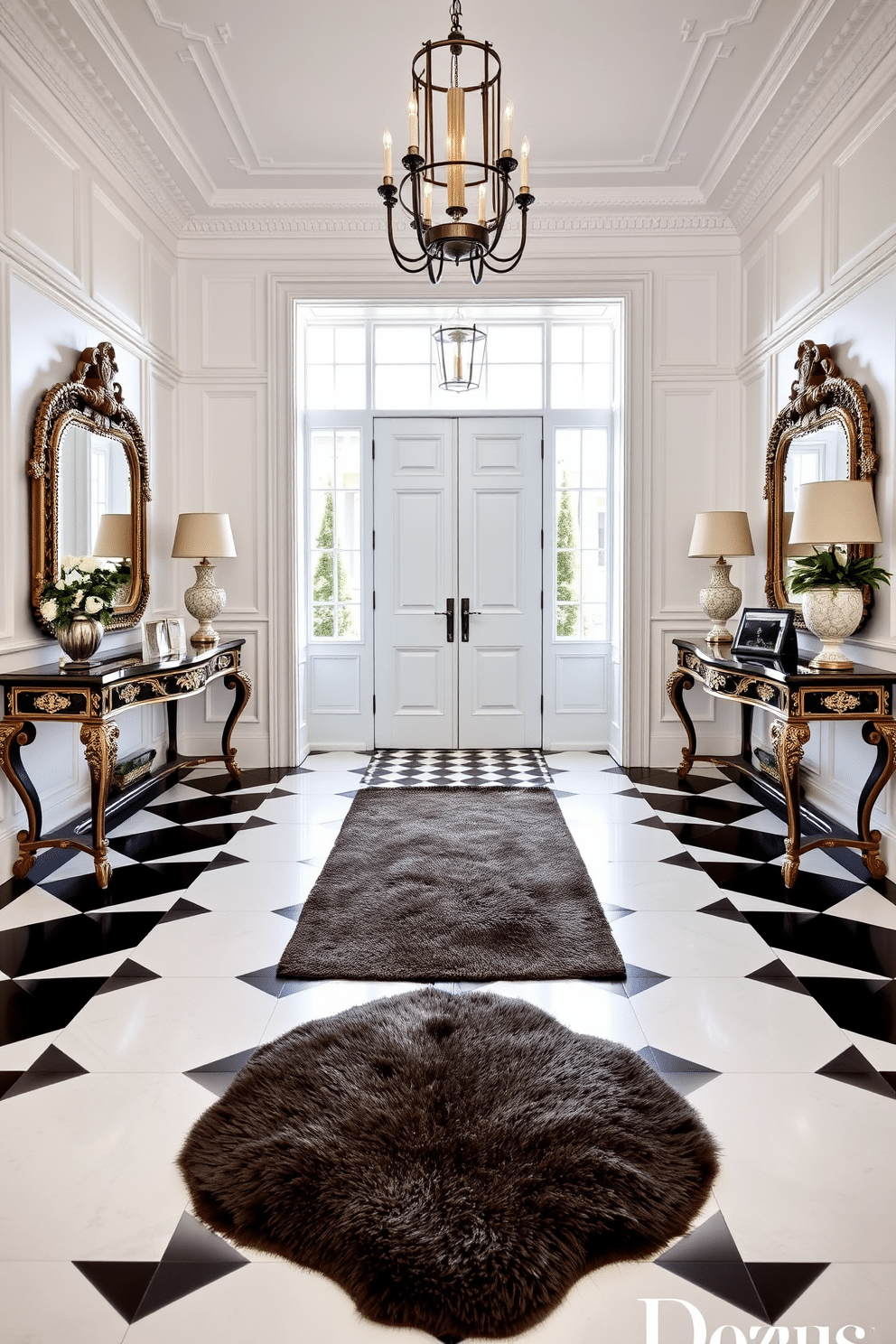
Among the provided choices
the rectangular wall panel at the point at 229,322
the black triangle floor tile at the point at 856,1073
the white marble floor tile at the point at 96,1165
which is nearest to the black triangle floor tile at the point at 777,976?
the black triangle floor tile at the point at 856,1073

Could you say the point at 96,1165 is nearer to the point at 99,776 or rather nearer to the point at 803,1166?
the point at 803,1166

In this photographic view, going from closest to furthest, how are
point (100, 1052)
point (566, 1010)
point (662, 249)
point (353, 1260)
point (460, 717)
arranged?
point (353, 1260), point (100, 1052), point (566, 1010), point (662, 249), point (460, 717)

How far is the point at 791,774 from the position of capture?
355cm

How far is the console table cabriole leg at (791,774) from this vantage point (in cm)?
354

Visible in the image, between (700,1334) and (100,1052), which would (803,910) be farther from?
(100,1052)

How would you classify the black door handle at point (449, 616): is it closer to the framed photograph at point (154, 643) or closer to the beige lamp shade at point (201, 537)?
the beige lamp shade at point (201, 537)

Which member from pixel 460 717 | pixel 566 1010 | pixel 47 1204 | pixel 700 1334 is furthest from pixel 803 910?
pixel 460 717

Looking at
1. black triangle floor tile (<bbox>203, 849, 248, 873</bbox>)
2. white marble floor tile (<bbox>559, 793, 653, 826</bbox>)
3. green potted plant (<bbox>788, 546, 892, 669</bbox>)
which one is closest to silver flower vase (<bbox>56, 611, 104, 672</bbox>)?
black triangle floor tile (<bbox>203, 849, 248, 873</bbox>)

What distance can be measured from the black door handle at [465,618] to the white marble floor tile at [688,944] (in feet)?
11.2

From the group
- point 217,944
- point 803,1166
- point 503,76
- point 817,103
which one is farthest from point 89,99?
point 803,1166

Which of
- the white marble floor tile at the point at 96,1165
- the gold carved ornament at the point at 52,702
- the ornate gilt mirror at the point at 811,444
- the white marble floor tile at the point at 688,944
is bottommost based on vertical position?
the white marble floor tile at the point at 96,1165

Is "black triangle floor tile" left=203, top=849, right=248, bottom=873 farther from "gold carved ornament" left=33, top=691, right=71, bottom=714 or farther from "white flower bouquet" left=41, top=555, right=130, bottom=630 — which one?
"white flower bouquet" left=41, top=555, right=130, bottom=630

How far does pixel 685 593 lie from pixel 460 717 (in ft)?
5.87

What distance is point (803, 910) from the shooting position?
328 cm
